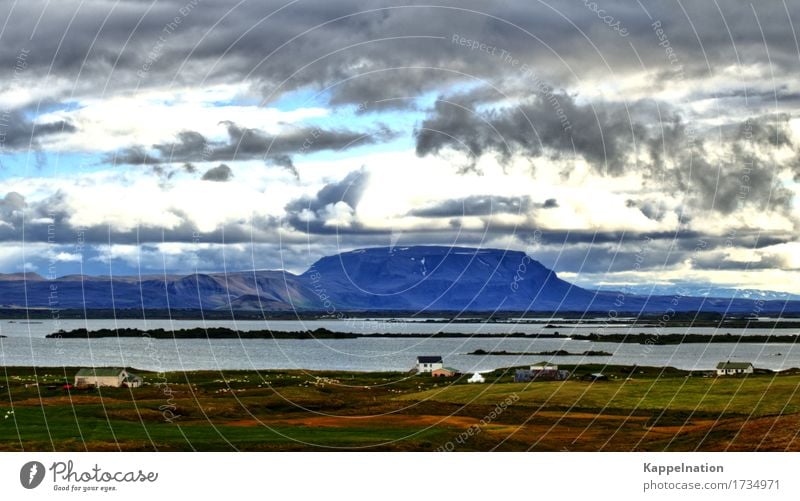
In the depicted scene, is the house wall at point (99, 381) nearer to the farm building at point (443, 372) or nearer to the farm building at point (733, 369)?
the farm building at point (443, 372)

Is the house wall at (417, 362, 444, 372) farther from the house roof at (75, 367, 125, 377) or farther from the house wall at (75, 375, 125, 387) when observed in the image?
the house wall at (75, 375, 125, 387)

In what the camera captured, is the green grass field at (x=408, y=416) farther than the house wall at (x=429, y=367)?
No

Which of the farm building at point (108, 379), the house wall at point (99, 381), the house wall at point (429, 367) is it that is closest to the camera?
the house wall at point (99, 381)

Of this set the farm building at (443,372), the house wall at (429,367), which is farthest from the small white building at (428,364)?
the farm building at (443,372)

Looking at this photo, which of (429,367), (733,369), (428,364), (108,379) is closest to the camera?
(108,379)

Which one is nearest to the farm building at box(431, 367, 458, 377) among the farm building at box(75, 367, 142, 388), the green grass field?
the green grass field

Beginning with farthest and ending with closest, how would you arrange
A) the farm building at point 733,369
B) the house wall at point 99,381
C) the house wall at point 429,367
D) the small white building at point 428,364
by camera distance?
1. the small white building at point 428,364
2. the house wall at point 429,367
3. the farm building at point 733,369
4. the house wall at point 99,381

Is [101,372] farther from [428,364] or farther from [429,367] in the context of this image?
[428,364]

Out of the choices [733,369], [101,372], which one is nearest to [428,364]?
[733,369]
